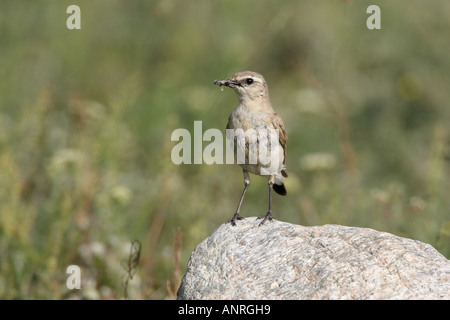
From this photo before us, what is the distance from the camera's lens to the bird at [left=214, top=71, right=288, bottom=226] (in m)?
5.29

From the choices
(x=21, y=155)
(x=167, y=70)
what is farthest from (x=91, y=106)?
(x=167, y=70)

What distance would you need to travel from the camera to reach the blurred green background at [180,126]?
629 cm

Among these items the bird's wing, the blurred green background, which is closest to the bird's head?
the bird's wing

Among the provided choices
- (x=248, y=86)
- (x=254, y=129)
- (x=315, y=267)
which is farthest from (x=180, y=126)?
(x=315, y=267)

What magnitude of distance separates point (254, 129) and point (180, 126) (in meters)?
3.94

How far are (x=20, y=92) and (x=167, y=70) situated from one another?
2.43 m

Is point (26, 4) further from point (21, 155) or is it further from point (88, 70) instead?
point (21, 155)

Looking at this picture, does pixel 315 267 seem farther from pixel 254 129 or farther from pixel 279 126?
pixel 279 126

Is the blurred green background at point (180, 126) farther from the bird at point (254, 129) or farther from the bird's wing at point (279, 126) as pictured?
the bird's wing at point (279, 126)

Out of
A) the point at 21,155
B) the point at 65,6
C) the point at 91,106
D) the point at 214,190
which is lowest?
the point at 214,190

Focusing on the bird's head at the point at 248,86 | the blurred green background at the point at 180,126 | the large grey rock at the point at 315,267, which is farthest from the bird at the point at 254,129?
the large grey rock at the point at 315,267

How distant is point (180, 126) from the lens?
362 inches

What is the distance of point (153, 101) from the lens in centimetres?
959

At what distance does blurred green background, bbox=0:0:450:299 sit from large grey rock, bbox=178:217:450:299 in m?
0.86
